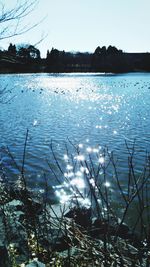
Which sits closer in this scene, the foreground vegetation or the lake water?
the foreground vegetation

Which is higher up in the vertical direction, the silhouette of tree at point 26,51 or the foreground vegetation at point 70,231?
the silhouette of tree at point 26,51

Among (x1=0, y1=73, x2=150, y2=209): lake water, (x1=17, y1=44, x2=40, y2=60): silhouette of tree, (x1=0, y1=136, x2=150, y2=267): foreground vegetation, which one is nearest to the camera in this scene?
(x1=0, y1=136, x2=150, y2=267): foreground vegetation

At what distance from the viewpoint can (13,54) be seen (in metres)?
6.79

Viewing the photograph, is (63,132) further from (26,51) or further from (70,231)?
(70,231)

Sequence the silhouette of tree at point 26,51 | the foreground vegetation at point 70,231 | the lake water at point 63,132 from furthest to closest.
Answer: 1. the lake water at point 63,132
2. the silhouette of tree at point 26,51
3. the foreground vegetation at point 70,231

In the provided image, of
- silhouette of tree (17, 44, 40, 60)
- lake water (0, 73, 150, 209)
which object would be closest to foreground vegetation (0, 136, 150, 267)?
silhouette of tree (17, 44, 40, 60)

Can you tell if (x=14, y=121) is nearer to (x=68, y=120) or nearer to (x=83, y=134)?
(x=68, y=120)

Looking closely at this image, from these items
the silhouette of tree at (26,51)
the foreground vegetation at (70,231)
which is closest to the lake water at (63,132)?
the foreground vegetation at (70,231)

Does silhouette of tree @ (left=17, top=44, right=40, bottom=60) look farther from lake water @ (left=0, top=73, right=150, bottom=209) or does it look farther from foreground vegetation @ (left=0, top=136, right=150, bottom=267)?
lake water @ (left=0, top=73, right=150, bottom=209)

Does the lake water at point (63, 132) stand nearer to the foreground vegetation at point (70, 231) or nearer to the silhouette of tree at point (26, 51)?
the foreground vegetation at point (70, 231)

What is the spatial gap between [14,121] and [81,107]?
13.9 metres

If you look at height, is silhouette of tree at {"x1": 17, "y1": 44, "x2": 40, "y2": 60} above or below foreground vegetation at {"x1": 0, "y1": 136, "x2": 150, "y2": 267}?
above

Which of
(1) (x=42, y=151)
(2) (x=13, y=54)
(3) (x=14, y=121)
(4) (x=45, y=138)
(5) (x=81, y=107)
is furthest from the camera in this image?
(5) (x=81, y=107)

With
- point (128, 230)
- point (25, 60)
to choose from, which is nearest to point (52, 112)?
point (128, 230)
